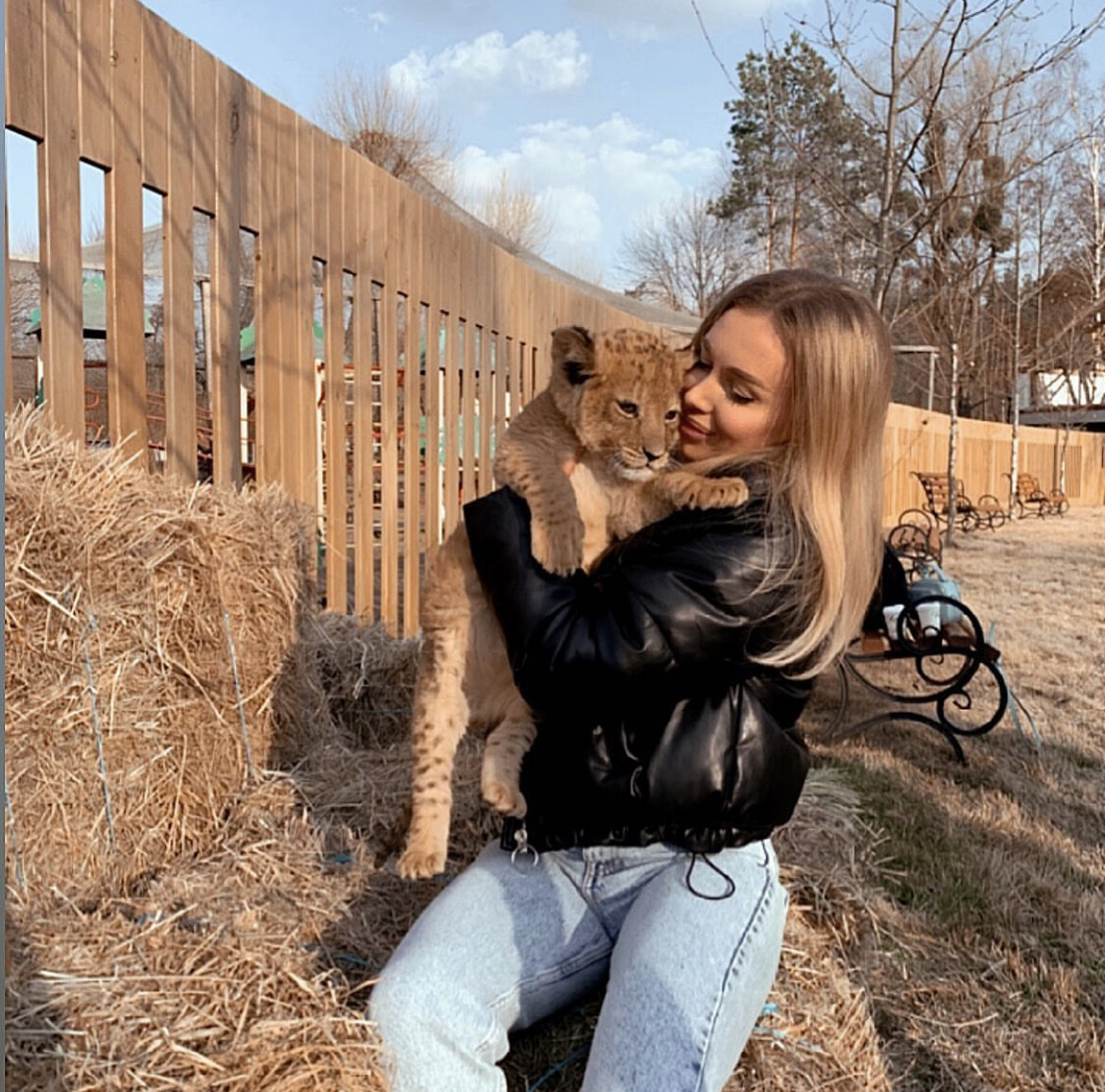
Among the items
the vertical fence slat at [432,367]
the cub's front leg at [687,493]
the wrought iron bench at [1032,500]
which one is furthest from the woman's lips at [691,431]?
the wrought iron bench at [1032,500]

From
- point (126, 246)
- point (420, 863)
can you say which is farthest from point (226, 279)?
point (420, 863)

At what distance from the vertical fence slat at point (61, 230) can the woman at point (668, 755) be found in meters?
1.52

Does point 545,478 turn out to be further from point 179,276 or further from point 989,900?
point 989,900

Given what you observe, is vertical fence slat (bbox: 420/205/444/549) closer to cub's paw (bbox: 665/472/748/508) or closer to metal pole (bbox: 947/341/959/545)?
cub's paw (bbox: 665/472/748/508)

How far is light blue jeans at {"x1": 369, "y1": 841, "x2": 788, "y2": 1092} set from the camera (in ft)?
6.23

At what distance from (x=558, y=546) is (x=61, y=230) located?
1.85m

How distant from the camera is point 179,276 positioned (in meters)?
3.64

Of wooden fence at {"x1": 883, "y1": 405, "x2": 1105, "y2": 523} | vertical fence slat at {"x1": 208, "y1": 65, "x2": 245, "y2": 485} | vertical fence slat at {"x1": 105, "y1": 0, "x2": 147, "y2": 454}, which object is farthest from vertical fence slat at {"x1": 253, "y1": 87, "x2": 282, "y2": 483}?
wooden fence at {"x1": 883, "y1": 405, "x2": 1105, "y2": 523}

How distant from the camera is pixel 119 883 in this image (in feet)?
9.00

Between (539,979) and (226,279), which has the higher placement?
(226,279)

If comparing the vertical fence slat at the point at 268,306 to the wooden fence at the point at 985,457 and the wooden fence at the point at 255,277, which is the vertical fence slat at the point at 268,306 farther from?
the wooden fence at the point at 985,457

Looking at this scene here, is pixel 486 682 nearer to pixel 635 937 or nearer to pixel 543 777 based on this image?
pixel 543 777

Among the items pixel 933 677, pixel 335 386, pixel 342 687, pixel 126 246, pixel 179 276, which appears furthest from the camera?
pixel 933 677

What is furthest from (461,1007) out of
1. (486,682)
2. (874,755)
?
(874,755)
